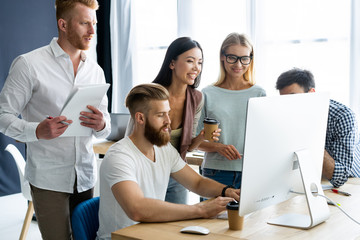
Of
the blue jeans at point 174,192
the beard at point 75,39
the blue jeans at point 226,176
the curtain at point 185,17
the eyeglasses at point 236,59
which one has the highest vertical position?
the curtain at point 185,17

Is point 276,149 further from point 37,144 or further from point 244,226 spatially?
point 37,144

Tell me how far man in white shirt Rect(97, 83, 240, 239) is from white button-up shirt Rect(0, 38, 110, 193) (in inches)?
13.5

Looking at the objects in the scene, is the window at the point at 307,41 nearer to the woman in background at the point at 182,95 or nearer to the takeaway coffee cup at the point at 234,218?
the woman in background at the point at 182,95

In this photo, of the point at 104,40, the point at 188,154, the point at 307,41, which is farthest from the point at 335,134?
the point at 104,40

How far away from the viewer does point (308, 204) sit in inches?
61.0

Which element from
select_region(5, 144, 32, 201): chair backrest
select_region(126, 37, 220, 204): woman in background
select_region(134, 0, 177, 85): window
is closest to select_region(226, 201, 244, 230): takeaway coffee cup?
select_region(126, 37, 220, 204): woman in background

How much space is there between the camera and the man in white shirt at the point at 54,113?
1978 mm

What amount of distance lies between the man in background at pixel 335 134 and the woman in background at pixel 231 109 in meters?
0.19

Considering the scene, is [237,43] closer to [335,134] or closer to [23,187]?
[335,134]

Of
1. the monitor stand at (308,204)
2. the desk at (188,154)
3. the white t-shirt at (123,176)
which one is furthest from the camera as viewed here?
the desk at (188,154)

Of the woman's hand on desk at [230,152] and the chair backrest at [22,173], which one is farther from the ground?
the woman's hand on desk at [230,152]

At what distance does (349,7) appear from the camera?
361cm

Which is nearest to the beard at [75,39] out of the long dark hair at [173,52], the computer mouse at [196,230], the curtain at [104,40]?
the long dark hair at [173,52]

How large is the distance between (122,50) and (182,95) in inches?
125
